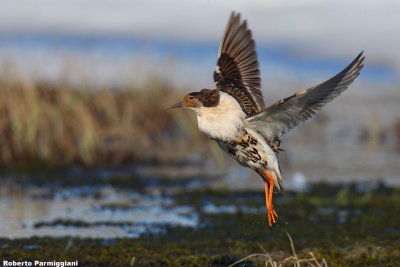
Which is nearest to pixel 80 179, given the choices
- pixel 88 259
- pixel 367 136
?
pixel 88 259

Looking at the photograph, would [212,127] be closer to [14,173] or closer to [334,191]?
[334,191]

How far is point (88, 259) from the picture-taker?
24.4ft

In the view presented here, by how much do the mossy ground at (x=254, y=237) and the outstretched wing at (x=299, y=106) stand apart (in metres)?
1.40

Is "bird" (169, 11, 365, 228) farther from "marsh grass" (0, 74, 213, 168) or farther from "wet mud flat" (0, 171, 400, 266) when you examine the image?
"marsh grass" (0, 74, 213, 168)

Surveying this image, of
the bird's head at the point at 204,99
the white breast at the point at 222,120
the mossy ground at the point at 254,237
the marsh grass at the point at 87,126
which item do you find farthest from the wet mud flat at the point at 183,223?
the bird's head at the point at 204,99

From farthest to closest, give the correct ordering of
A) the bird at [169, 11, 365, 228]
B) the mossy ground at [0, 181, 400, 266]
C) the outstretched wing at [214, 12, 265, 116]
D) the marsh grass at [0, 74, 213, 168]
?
the marsh grass at [0, 74, 213, 168]
the outstretched wing at [214, 12, 265, 116]
the mossy ground at [0, 181, 400, 266]
the bird at [169, 11, 365, 228]

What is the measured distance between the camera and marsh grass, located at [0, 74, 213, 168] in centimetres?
1434

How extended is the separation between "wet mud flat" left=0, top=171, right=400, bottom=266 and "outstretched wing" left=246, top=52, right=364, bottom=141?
→ 1.14 meters

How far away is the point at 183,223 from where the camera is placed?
10.1 meters

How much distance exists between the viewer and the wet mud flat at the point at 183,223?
7.69 meters

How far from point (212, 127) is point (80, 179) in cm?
748

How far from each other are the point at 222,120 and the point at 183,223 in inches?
153

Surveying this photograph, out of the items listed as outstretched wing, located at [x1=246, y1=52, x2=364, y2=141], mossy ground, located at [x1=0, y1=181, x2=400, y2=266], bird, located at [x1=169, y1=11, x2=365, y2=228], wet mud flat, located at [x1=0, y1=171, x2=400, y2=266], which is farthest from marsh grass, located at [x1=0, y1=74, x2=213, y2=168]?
outstretched wing, located at [x1=246, y1=52, x2=364, y2=141]

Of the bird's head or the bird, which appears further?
the bird's head
